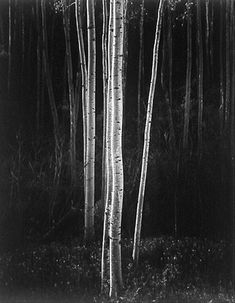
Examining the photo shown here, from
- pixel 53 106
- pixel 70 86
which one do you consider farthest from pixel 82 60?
pixel 53 106

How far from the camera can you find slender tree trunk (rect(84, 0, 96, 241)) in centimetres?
244

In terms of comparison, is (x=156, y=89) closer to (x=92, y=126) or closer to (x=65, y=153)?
(x=92, y=126)

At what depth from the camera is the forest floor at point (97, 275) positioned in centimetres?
242

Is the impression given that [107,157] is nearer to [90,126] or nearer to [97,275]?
[90,126]

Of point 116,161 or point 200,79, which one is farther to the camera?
point 200,79

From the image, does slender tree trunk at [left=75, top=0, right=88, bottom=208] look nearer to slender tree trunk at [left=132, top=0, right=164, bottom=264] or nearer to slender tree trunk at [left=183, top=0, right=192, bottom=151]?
slender tree trunk at [left=132, top=0, right=164, bottom=264]

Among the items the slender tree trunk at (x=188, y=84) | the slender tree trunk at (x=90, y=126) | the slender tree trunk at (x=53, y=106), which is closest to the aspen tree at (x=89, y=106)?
the slender tree trunk at (x=90, y=126)

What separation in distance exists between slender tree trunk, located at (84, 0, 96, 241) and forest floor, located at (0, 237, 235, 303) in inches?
4.8

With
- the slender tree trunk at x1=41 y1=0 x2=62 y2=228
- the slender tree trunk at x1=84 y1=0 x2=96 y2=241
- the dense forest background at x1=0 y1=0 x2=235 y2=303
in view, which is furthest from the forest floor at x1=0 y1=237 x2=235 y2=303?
the slender tree trunk at x1=41 y1=0 x2=62 y2=228

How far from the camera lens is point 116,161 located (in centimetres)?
242

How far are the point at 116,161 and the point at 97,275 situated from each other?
Answer: 51 cm

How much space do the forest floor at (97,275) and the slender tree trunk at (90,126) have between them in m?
0.12

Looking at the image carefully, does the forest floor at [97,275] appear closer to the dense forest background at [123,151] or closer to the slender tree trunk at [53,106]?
the dense forest background at [123,151]

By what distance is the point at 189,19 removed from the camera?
2537 millimetres
